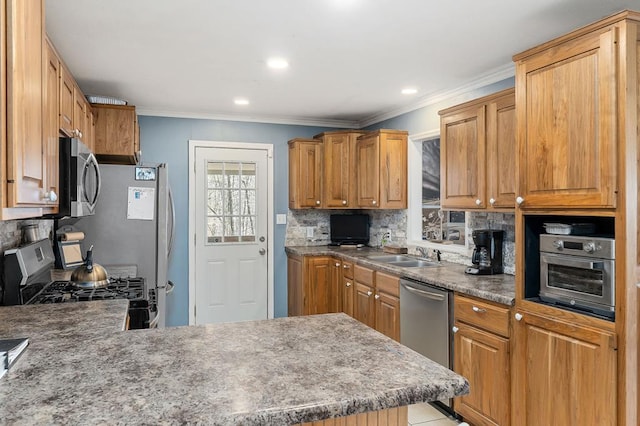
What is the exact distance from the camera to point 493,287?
262 centimetres

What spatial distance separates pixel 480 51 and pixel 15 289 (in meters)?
2.95

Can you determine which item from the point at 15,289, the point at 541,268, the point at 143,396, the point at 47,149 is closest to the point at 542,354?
the point at 541,268

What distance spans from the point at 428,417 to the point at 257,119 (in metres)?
3.40

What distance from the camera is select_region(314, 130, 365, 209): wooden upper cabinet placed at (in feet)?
15.5

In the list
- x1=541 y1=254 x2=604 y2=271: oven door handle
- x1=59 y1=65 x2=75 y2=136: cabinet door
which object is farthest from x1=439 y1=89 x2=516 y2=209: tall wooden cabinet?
x1=59 y1=65 x2=75 y2=136: cabinet door

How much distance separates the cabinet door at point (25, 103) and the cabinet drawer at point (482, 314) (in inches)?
86.8

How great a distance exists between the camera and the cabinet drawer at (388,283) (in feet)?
11.1

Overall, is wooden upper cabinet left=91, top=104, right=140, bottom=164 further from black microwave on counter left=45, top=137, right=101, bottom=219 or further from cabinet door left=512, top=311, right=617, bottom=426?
cabinet door left=512, top=311, right=617, bottom=426

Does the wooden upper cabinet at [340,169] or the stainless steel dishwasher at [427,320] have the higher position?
the wooden upper cabinet at [340,169]

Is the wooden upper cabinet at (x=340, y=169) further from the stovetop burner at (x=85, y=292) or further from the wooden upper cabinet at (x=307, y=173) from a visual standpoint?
the stovetop burner at (x=85, y=292)

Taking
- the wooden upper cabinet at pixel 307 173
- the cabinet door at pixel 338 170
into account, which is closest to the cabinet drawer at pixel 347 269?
the cabinet door at pixel 338 170

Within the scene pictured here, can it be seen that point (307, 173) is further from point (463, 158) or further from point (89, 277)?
point (89, 277)

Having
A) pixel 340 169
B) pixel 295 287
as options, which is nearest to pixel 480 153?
pixel 340 169

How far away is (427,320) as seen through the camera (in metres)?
3.00
